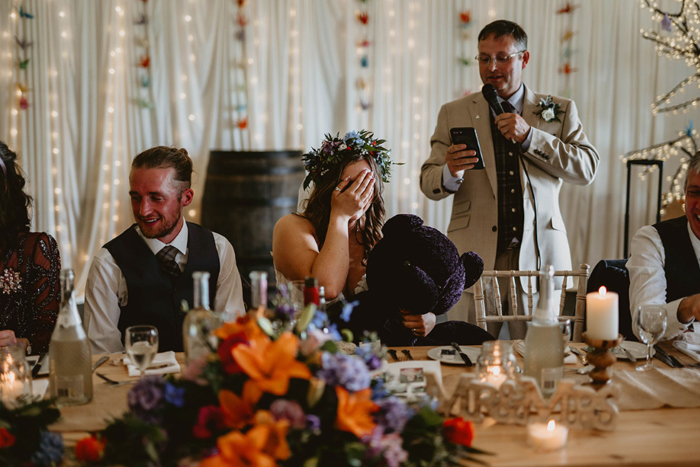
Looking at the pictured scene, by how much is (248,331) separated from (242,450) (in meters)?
0.18

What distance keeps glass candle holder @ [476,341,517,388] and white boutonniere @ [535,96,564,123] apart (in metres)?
1.74

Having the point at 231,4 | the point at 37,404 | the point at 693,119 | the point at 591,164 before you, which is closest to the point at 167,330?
the point at 37,404

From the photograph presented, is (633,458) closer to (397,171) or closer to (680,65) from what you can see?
(397,171)

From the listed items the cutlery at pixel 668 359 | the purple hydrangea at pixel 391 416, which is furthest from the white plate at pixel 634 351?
the purple hydrangea at pixel 391 416

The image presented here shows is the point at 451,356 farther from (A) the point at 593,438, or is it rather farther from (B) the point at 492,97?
(B) the point at 492,97

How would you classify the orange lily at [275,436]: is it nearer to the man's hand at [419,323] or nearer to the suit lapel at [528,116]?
the man's hand at [419,323]

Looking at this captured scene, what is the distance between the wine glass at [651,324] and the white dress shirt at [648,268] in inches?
15.2

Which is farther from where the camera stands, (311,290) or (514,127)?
(514,127)

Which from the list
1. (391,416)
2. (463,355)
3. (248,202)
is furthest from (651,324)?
(248,202)

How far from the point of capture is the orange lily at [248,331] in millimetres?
938

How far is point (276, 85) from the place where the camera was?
4.41m

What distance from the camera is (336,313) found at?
1773 millimetres

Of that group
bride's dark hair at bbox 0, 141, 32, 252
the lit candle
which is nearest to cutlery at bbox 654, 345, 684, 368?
the lit candle

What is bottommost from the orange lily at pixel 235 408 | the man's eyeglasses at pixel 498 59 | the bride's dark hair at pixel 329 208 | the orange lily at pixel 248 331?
the orange lily at pixel 235 408
